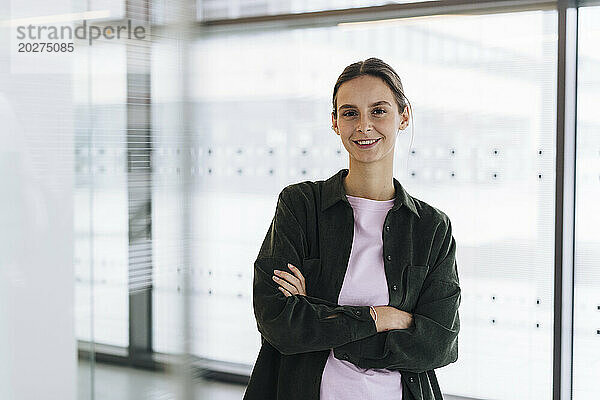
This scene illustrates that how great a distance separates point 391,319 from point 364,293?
0.10 metres

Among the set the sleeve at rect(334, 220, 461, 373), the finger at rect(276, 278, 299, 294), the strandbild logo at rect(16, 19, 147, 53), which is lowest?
the sleeve at rect(334, 220, 461, 373)

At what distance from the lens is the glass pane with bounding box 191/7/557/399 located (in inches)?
119

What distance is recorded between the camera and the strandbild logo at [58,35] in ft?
8.42

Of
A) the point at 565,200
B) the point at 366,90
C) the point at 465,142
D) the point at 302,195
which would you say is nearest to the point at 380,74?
the point at 366,90

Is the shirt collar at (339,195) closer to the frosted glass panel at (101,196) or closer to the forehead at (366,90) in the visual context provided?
the forehead at (366,90)

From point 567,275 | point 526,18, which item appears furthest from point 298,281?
point 526,18

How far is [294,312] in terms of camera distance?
2.05 m

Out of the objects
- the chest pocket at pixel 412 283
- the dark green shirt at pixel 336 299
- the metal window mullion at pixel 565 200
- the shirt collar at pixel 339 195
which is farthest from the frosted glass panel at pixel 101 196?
the metal window mullion at pixel 565 200

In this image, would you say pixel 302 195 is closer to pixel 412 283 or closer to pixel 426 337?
pixel 412 283

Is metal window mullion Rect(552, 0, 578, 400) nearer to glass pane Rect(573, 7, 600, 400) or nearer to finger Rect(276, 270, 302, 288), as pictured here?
glass pane Rect(573, 7, 600, 400)

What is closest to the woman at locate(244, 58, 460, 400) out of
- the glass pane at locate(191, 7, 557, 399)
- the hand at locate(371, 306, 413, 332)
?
the hand at locate(371, 306, 413, 332)

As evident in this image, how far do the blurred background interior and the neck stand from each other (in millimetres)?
1010

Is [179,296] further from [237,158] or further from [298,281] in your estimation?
[298,281]

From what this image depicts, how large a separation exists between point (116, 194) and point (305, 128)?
0.93 m
